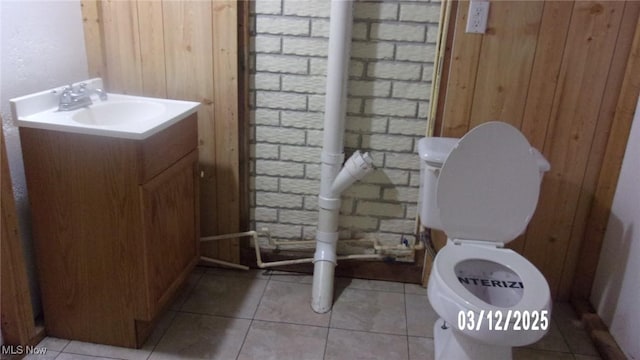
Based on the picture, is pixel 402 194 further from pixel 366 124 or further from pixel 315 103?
pixel 315 103

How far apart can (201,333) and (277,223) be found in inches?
25.8

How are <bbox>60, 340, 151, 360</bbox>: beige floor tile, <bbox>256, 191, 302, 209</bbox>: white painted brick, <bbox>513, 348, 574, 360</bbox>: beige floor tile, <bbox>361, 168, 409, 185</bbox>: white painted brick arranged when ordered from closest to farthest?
<bbox>60, 340, 151, 360</bbox>: beige floor tile < <bbox>513, 348, 574, 360</bbox>: beige floor tile < <bbox>361, 168, 409, 185</bbox>: white painted brick < <bbox>256, 191, 302, 209</bbox>: white painted brick

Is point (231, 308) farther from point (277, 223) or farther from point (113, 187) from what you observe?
point (113, 187)

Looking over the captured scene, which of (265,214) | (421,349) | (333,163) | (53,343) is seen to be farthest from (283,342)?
(53,343)

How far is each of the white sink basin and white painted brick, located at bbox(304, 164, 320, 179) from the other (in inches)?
23.2

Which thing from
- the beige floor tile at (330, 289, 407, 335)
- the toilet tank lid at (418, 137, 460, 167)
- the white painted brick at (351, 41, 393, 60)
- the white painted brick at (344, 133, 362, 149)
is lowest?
the beige floor tile at (330, 289, 407, 335)

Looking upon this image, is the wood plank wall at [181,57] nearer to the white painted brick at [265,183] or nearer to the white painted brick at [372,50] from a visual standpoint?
the white painted brick at [265,183]

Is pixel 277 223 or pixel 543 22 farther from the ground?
pixel 543 22

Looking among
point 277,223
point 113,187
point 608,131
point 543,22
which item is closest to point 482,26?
point 543,22

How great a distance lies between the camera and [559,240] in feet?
7.54

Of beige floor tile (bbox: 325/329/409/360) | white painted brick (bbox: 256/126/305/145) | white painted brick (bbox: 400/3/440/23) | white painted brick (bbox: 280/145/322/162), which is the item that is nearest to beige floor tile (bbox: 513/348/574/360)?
beige floor tile (bbox: 325/329/409/360)

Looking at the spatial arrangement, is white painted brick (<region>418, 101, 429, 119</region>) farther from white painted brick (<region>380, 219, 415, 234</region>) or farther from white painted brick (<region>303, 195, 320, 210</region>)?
white painted brick (<region>303, 195, 320, 210</region>)

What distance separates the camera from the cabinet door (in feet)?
5.93

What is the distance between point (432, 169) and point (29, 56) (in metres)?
1.56
